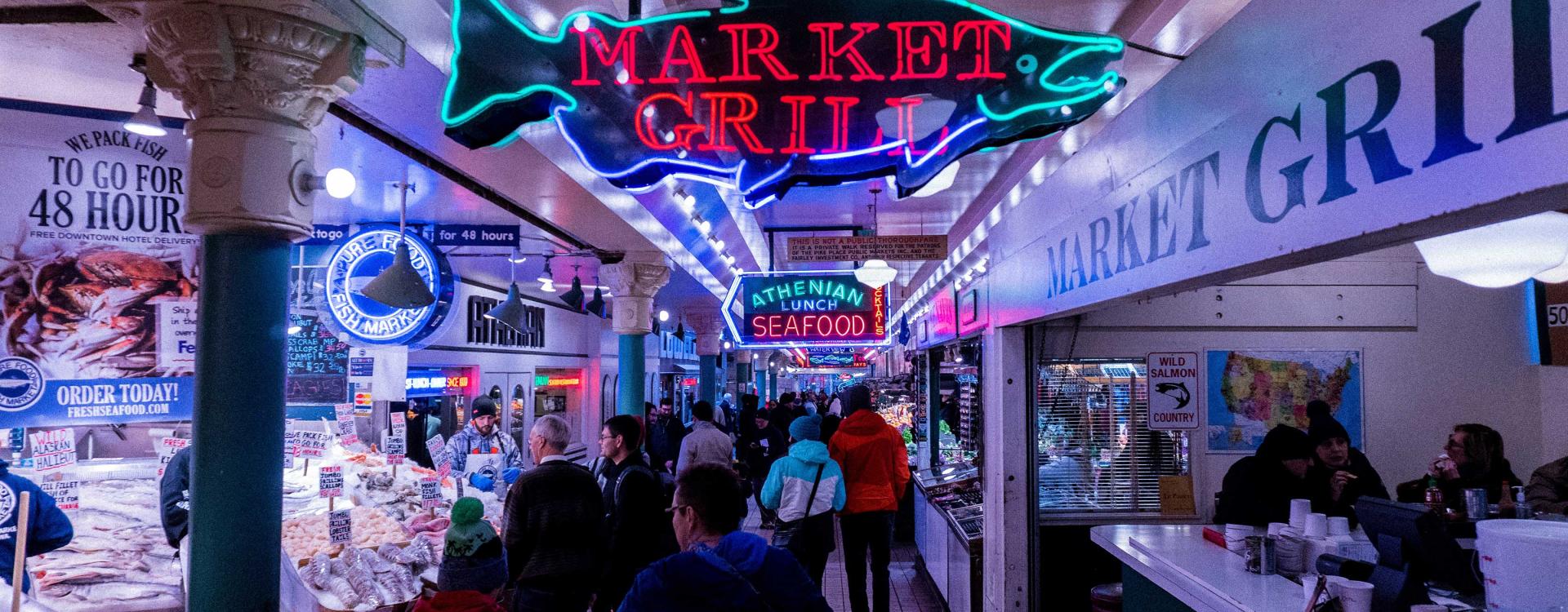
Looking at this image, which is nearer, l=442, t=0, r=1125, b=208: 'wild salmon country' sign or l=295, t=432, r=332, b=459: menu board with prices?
l=442, t=0, r=1125, b=208: 'wild salmon country' sign

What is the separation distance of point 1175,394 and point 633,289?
5.64 metres

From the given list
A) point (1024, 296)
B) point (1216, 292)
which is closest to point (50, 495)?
point (1024, 296)

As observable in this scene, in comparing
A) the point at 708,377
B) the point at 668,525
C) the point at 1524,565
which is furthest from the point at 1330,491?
the point at 708,377

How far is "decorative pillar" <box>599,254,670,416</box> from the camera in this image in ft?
31.3

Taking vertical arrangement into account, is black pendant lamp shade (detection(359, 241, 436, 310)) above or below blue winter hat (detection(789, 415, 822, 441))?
above

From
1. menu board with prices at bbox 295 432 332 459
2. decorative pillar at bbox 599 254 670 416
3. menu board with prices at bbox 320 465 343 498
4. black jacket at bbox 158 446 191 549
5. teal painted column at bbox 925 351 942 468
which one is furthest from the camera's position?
teal painted column at bbox 925 351 942 468

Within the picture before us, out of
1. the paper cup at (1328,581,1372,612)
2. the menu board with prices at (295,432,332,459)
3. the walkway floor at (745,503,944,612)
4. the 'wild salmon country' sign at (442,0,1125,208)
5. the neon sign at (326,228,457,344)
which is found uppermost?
the 'wild salmon country' sign at (442,0,1125,208)

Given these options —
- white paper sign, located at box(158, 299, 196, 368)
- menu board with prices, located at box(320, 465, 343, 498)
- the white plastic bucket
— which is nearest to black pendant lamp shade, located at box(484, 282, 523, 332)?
menu board with prices, located at box(320, 465, 343, 498)

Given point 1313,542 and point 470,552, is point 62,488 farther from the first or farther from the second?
point 1313,542

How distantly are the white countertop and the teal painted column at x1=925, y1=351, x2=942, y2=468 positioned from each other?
18.4 ft

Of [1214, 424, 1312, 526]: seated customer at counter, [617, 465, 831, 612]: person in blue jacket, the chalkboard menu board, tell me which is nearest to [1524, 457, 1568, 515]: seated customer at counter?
[1214, 424, 1312, 526]: seated customer at counter

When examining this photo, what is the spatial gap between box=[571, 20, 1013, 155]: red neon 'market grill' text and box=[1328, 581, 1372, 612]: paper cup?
2.16m

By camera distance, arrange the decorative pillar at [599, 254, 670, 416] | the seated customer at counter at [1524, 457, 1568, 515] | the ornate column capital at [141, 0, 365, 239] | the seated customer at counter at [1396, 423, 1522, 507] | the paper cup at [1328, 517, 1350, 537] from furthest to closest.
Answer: the decorative pillar at [599, 254, 670, 416] < the seated customer at counter at [1396, 423, 1522, 507] < the seated customer at counter at [1524, 457, 1568, 515] < the paper cup at [1328, 517, 1350, 537] < the ornate column capital at [141, 0, 365, 239]

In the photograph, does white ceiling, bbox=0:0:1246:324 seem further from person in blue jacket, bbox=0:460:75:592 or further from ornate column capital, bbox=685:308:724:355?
ornate column capital, bbox=685:308:724:355
